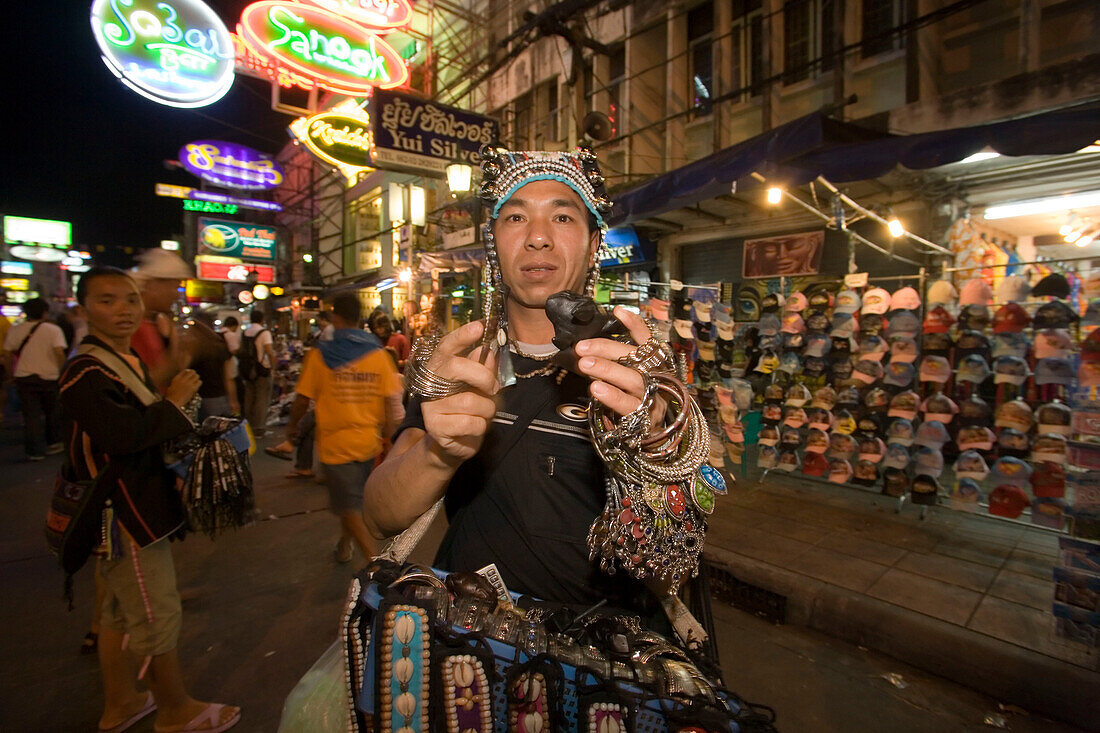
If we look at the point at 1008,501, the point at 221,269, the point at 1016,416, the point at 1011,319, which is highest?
the point at 221,269

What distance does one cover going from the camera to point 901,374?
17.4 ft

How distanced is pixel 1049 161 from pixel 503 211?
24.3 feet

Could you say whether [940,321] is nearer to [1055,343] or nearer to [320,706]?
[1055,343]

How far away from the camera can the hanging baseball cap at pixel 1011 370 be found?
15.2 ft

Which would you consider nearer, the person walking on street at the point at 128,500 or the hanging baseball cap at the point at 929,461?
the person walking on street at the point at 128,500

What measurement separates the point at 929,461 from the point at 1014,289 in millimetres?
1766

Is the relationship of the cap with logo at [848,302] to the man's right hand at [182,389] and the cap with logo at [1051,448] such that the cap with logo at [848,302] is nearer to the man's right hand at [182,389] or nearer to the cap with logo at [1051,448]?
the cap with logo at [1051,448]

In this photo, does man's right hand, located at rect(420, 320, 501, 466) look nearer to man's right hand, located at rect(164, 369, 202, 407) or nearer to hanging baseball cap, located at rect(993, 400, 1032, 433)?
man's right hand, located at rect(164, 369, 202, 407)

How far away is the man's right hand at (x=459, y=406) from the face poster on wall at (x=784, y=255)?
8.20 metres

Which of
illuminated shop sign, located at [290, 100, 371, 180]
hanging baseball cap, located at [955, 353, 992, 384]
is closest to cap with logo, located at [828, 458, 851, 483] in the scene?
hanging baseball cap, located at [955, 353, 992, 384]

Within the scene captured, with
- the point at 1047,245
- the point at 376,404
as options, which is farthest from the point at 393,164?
the point at 1047,245

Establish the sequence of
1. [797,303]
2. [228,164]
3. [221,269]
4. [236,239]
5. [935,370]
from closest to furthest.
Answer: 1. [935,370]
2. [797,303]
3. [228,164]
4. [221,269]
5. [236,239]

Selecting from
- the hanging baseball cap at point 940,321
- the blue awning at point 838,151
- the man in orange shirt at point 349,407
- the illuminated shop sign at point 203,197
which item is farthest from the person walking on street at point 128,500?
the illuminated shop sign at point 203,197

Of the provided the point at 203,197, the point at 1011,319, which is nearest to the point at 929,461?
the point at 1011,319
